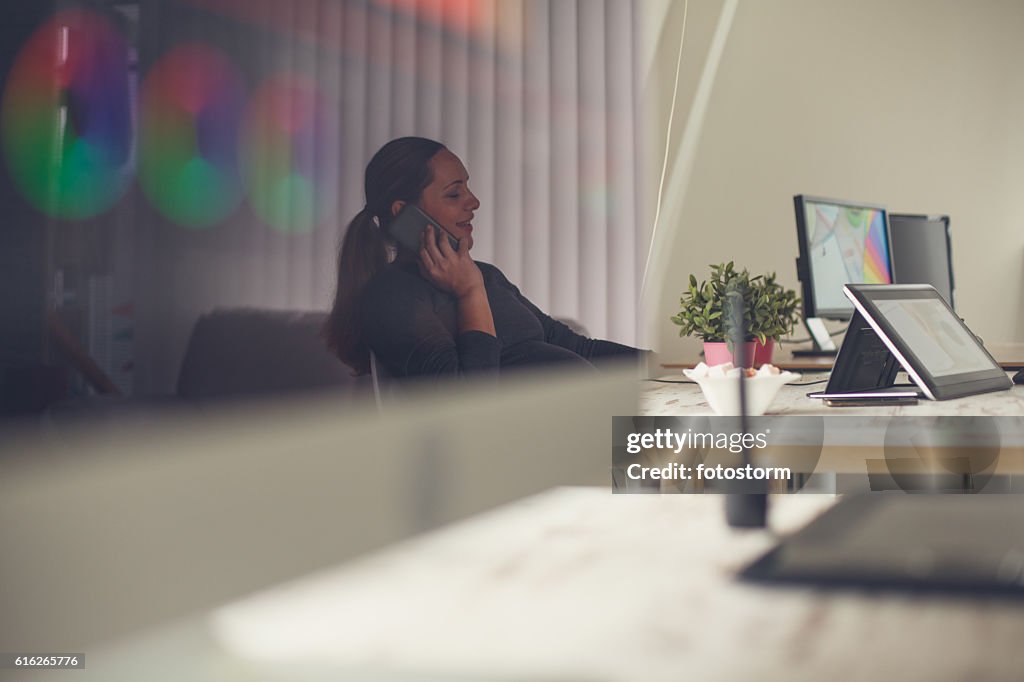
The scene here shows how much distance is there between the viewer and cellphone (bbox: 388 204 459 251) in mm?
1373

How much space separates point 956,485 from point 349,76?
4.72 feet

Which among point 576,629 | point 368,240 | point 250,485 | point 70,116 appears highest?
point 70,116

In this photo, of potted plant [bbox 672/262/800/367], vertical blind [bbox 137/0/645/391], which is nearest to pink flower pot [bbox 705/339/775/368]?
potted plant [bbox 672/262/800/367]

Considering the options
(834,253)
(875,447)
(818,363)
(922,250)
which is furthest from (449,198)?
(922,250)

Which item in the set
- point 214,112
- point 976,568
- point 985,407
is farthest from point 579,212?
point 976,568

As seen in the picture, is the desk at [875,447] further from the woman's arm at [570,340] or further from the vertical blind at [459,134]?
the vertical blind at [459,134]

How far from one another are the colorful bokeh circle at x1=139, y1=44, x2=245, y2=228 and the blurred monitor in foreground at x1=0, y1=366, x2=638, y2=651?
1.46 feet

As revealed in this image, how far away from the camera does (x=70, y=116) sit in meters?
1.25

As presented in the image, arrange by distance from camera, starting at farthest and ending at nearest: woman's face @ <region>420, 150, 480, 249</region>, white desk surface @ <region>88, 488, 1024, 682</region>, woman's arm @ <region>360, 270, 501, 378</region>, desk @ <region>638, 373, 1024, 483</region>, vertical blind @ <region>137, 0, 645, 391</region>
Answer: vertical blind @ <region>137, 0, 645, 391</region>, woman's face @ <region>420, 150, 480, 249</region>, woman's arm @ <region>360, 270, 501, 378</region>, desk @ <region>638, 373, 1024, 483</region>, white desk surface @ <region>88, 488, 1024, 682</region>

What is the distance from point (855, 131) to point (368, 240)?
1.87 m

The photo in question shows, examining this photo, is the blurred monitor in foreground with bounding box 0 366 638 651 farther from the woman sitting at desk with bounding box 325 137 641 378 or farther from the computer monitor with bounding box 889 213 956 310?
the computer monitor with bounding box 889 213 956 310

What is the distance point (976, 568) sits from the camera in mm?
331

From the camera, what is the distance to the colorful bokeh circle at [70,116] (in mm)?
1146

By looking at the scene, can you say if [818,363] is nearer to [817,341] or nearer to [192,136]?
[817,341]
